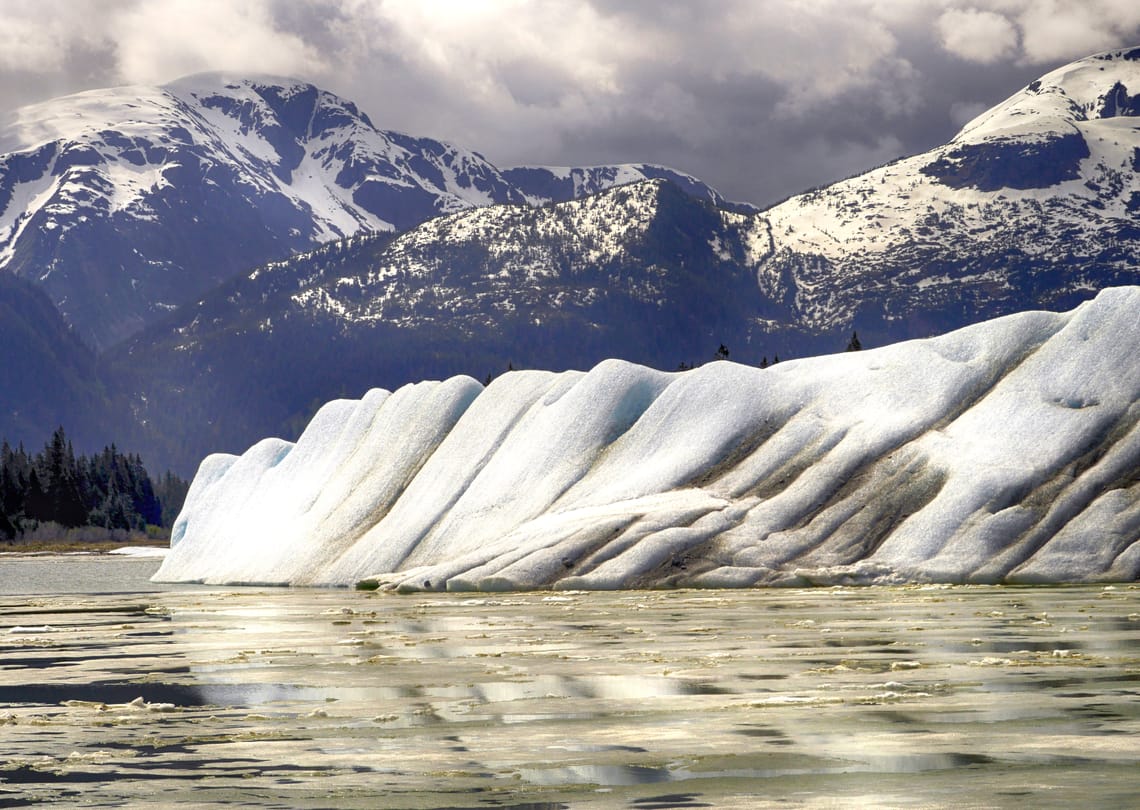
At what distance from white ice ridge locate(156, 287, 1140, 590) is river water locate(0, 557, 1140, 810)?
14379 millimetres

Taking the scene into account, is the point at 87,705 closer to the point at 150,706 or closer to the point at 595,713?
the point at 150,706

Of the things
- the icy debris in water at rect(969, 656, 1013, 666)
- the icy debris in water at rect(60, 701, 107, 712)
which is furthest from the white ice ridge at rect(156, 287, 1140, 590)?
the icy debris in water at rect(60, 701, 107, 712)

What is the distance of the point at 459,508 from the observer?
2591 inches

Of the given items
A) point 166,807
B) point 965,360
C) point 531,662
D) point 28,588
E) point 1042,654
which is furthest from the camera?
point 28,588

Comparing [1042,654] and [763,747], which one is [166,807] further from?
[1042,654]

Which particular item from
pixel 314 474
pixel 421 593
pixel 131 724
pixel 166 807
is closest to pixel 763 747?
pixel 166 807

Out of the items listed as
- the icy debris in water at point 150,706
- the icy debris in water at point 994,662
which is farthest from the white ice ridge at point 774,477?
the icy debris in water at point 150,706

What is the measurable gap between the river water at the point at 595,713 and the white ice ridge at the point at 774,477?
566 inches

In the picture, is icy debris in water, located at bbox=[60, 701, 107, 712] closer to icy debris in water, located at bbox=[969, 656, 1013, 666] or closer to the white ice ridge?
icy debris in water, located at bbox=[969, 656, 1013, 666]

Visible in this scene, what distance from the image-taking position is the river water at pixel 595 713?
43.2 feet

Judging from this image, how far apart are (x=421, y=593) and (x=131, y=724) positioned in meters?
39.3

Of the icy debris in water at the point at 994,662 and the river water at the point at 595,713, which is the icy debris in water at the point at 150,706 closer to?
the river water at the point at 595,713

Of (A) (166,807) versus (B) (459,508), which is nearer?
(A) (166,807)

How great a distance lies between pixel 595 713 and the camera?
18359 millimetres
